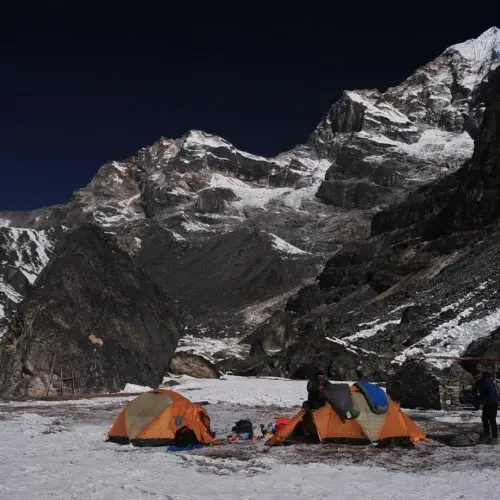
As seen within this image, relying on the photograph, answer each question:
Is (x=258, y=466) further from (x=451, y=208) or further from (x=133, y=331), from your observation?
(x=451, y=208)

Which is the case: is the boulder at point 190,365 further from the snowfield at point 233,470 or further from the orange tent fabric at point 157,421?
the orange tent fabric at point 157,421

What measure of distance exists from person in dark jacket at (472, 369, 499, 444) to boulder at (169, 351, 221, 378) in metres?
20.4

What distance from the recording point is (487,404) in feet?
35.3

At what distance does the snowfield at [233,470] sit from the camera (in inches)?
298

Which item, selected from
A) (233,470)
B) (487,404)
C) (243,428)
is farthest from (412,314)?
(233,470)

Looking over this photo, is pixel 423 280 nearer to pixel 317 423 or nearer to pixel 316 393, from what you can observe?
pixel 316 393

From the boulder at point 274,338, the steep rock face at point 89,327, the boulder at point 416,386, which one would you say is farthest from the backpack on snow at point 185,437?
the boulder at point 274,338

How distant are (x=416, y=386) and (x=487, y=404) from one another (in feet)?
20.9

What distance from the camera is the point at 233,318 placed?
275ft

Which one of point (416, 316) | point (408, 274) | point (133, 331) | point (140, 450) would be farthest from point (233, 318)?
point (140, 450)

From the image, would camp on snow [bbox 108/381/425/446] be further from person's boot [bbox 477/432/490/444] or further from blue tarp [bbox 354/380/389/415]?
person's boot [bbox 477/432/490/444]

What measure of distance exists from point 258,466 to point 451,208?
213 feet

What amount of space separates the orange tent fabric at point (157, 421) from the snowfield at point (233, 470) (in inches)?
15.4

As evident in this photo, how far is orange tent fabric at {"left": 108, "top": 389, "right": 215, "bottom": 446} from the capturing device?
1142 cm
